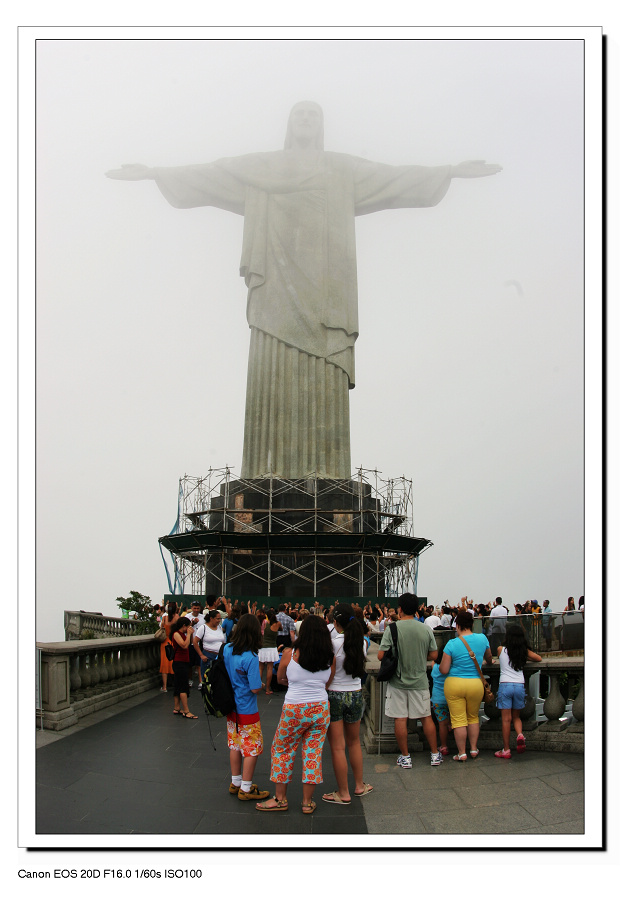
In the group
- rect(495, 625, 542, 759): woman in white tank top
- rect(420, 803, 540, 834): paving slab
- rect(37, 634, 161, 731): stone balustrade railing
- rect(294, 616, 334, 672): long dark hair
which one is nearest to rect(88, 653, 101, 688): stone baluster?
rect(37, 634, 161, 731): stone balustrade railing

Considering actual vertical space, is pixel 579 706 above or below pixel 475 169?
below

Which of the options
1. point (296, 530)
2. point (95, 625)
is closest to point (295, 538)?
point (296, 530)

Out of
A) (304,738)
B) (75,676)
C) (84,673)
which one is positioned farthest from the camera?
(84,673)

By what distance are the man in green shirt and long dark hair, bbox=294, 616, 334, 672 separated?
4.76 feet

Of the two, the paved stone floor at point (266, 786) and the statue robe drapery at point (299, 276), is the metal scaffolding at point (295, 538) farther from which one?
the paved stone floor at point (266, 786)

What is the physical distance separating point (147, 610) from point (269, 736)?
21.0 meters

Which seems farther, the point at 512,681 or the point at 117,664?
the point at 117,664

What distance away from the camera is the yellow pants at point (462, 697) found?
8031mm

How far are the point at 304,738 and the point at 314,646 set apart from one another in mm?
848

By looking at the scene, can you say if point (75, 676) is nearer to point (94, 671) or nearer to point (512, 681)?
point (94, 671)

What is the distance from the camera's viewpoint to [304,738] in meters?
6.53

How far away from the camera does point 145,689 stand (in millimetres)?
14289

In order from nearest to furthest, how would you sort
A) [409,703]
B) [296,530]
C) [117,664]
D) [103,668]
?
[409,703]
[103,668]
[117,664]
[296,530]
